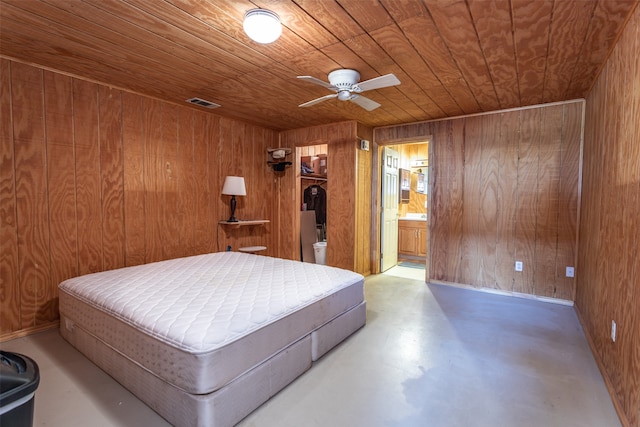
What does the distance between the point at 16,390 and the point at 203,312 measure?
0.88m

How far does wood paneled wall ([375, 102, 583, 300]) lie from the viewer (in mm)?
3506

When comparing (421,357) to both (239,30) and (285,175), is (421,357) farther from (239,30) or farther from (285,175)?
(285,175)

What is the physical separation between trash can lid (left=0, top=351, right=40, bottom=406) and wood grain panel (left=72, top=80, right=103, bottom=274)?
85.3 inches

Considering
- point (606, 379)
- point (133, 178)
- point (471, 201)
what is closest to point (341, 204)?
point (471, 201)

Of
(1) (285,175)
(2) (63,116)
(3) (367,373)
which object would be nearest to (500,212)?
(3) (367,373)

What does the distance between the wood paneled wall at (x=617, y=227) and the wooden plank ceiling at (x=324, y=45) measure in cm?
29

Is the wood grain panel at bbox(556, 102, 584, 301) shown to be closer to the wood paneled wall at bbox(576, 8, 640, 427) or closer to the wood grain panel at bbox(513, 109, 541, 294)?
the wood grain panel at bbox(513, 109, 541, 294)

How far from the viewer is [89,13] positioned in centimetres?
186

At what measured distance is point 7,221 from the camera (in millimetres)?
2514

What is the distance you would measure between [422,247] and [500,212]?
2.32m

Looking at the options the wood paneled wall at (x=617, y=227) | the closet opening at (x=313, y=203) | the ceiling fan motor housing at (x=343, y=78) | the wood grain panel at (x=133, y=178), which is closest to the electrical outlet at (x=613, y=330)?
Result: the wood paneled wall at (x=617, y=227)

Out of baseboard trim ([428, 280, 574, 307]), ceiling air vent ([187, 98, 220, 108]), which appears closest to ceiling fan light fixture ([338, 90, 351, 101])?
ceiling air vent ([187, 98, 220, 108])

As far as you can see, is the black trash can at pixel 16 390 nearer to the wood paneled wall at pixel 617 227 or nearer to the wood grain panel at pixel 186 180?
the wood paneled wall at pixel 617 227

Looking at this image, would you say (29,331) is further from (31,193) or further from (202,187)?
(202,187)
